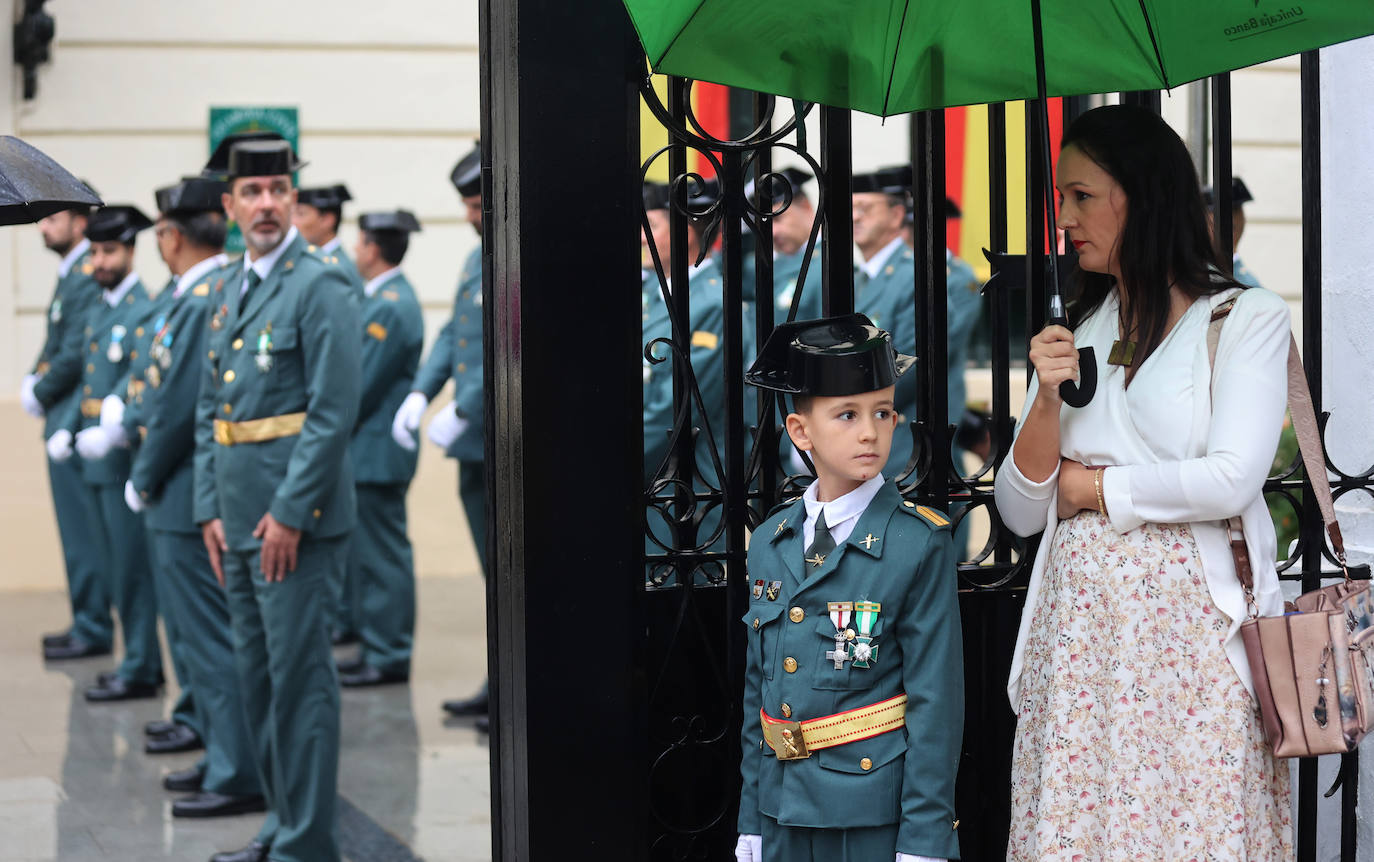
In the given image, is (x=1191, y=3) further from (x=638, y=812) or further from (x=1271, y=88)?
(x=1271, y=88)

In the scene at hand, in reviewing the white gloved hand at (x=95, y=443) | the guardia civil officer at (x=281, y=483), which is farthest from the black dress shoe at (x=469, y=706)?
the white gloved hand at (x=95, y=443)

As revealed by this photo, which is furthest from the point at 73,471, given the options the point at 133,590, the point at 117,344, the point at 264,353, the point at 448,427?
the point at 264,353

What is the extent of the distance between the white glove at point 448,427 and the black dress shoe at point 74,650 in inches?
93.5

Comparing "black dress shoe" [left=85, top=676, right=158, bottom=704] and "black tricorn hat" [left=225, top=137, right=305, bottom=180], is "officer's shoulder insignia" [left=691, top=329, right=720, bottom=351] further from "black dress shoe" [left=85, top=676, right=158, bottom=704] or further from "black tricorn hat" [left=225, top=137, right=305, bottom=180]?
"black dress shoe" [left=85, top=676, right=158, bottom=704]

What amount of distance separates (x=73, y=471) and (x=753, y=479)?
6324 mm

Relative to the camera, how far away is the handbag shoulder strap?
8.68 feet

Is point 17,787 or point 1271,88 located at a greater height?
point 1271,88

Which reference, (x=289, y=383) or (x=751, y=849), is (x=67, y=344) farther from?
(x=751, y=849)

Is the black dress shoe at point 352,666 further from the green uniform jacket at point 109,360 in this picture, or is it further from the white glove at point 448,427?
the green uniform jacket at point 109,360

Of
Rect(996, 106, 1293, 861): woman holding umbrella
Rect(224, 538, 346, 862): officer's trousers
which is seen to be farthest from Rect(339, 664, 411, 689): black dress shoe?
Rect(996, 106, 1293, 861): woman holding umbrella

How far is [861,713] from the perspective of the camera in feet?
8.60

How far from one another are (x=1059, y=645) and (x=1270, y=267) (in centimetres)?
797

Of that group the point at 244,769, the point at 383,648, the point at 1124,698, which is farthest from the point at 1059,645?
the point at 383,648

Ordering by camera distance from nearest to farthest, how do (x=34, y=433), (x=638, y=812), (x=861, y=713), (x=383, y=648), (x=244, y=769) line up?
(x=861, y=713) → (x=638, y=812) → (x=244, y=769) → (x=383, y=648) → (x=34, y=433)
